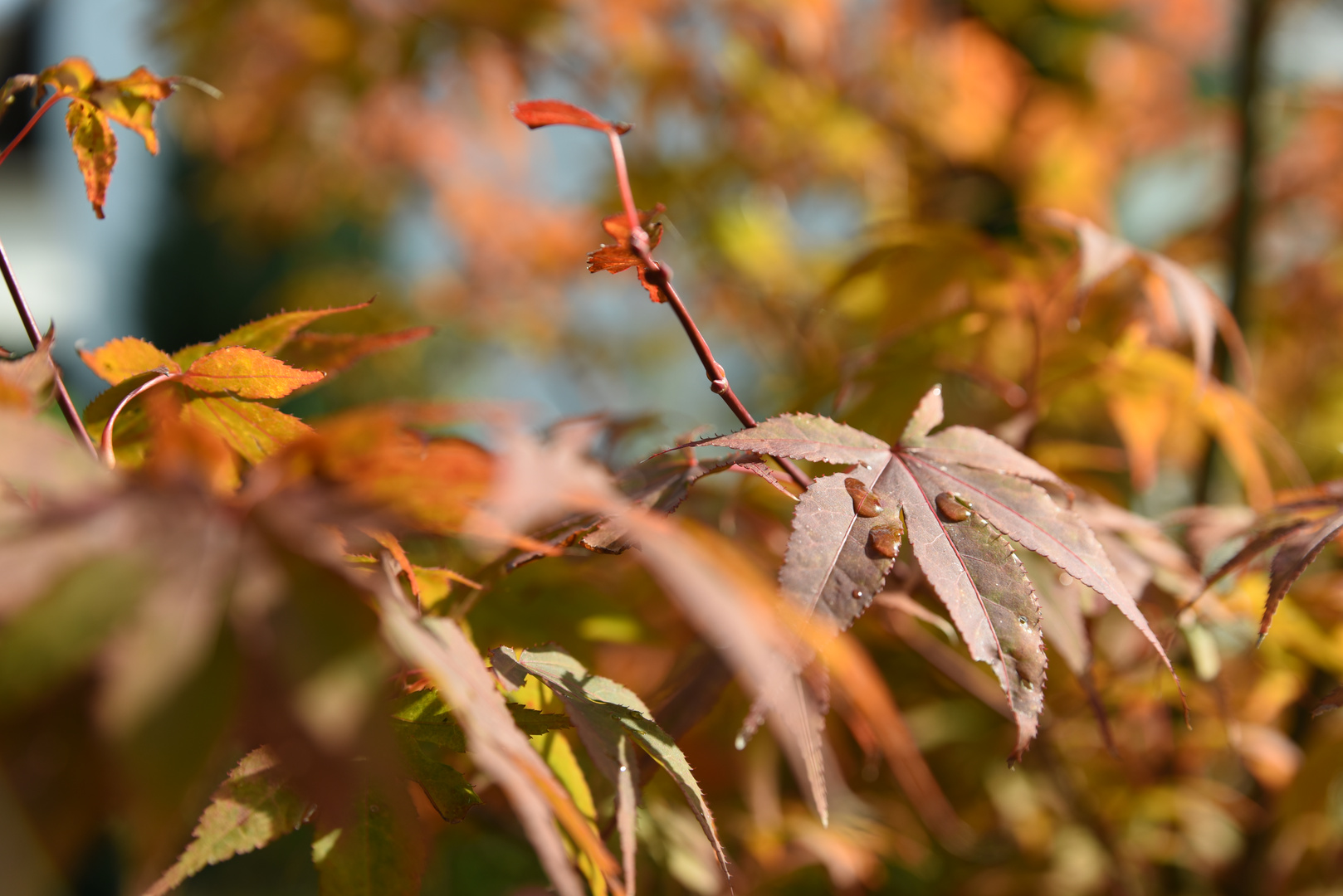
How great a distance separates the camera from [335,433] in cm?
24

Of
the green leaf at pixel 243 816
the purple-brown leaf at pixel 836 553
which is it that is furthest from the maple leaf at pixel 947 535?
the green leaf at pixel 243 816

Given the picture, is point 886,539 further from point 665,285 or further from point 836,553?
point 665,285

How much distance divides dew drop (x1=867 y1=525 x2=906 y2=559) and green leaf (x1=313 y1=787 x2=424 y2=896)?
7.9 inches

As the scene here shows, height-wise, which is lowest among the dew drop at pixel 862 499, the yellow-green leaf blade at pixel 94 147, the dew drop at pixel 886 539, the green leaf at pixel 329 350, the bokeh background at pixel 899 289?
the bokeh background at pixel 899 289

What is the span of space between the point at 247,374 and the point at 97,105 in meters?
0.16

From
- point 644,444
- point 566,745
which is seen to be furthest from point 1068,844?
point 566,745

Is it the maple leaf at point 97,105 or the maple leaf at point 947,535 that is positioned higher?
the maple leaf at point 97,105

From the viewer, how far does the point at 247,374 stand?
0.37 metres

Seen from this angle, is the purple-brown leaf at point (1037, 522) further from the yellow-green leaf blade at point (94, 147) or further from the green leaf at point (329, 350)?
the yellow-green leaf blade at point (94, 147)

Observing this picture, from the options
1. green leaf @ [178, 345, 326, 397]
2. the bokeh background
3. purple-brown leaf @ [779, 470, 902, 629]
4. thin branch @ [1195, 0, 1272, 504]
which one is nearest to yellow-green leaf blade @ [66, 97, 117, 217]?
green leaf @ [178, 345, 326, 397]

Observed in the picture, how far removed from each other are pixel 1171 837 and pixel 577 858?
0.76m

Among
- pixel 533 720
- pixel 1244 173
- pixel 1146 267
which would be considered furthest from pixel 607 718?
pixel 1244 173

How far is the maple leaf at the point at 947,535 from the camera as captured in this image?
1.04 ft

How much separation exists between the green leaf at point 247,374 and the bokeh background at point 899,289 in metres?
0.10
